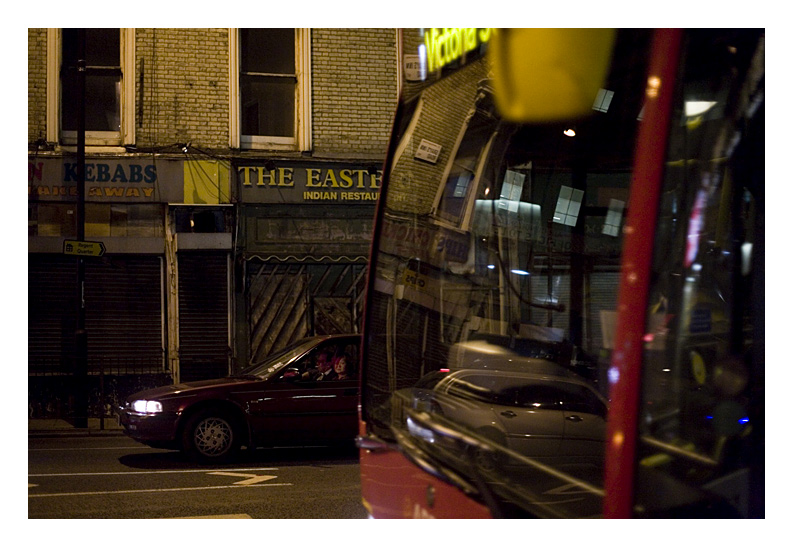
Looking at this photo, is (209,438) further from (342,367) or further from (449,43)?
(449,43)

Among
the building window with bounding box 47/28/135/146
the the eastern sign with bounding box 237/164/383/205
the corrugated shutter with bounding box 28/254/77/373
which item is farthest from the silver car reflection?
the building window with bounding box 47/28/135/146

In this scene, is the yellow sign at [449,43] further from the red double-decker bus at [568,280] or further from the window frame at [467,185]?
the window frame at [467,185]

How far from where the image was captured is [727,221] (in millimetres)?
3152

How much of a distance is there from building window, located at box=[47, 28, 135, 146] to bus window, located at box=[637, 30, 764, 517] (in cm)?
1406

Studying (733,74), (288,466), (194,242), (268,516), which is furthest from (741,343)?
(194,242)

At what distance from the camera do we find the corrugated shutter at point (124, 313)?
15312mm

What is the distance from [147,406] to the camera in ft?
31.5

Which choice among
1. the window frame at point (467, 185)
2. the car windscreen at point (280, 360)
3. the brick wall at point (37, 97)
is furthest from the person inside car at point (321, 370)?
the brick wall at point (37, 97)

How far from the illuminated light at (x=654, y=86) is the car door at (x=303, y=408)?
25.5 feet

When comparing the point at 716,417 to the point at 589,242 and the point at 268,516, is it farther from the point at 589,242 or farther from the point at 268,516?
the point at 268,516

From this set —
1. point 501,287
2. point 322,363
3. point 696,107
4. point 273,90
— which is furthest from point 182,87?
point 696,107

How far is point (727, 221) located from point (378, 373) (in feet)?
5.61

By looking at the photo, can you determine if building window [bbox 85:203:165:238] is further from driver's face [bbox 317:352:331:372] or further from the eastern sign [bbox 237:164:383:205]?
driver's face [bbox 317:352:331:372]

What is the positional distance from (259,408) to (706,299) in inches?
299
